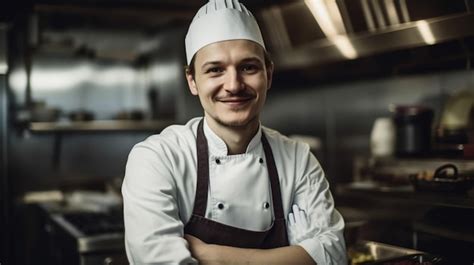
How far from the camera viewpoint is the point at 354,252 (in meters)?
2.43

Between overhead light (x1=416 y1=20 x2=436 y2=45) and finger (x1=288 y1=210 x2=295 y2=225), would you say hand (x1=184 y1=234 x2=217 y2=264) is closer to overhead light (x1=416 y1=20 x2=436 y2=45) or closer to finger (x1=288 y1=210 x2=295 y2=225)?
finger (x1=288 y1=210 x2=295 y2=225)

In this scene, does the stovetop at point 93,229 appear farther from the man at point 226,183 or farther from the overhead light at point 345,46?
the overhead light at point 345,46

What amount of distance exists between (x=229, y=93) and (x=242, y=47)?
0.52 feet

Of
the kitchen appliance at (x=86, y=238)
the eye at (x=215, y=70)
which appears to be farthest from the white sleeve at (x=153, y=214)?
the kitchen appliance at (x=86, y=238)

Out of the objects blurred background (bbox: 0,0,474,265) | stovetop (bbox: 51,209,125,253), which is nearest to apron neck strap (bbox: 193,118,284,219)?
blurred background (bbox: 0,0,474,265)

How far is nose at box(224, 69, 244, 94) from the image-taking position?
173 cm

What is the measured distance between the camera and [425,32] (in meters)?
2.91

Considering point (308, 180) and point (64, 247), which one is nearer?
point (308, 180)

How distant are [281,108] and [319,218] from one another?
317cm

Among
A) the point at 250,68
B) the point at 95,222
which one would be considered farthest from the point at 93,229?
the point at 250,68

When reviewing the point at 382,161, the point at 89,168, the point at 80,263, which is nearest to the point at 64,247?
the point at 80,263

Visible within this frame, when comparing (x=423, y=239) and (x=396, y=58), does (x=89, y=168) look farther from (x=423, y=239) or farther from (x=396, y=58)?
(x=423, y=239)

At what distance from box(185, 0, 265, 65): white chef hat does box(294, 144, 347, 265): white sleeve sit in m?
0.48

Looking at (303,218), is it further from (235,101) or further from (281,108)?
(281,108)
